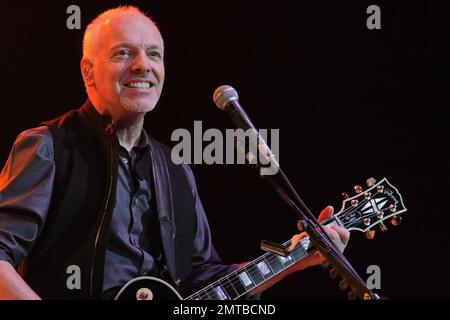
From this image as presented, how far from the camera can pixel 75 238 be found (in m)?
2.14

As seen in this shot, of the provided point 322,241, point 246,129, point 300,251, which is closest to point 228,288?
point 300,251

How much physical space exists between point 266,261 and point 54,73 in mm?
1360

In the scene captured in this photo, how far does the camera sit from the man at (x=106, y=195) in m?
2.05

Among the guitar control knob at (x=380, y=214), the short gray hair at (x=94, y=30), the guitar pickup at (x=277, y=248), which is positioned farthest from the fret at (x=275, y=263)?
the short gray hair at (x=94, y=30)

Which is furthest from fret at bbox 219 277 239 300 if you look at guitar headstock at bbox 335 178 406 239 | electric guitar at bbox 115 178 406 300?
guitar headstock at bbox 335 178 406 239

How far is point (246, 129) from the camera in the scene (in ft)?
5.81

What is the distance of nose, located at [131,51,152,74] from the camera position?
→ 2264mm

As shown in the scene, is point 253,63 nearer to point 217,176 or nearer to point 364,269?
point 217,176

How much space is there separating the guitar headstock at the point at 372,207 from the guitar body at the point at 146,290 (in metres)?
0.70

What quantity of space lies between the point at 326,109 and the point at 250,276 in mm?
1157

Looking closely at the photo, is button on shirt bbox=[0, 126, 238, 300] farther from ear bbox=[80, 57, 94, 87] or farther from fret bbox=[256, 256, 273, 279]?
ear bbox=[80, 57, 94, 87]

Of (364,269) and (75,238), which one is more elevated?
(75,238)

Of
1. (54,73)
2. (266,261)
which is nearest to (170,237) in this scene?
(266,261)

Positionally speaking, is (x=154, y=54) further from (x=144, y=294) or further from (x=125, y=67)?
(x=144, y=294)
